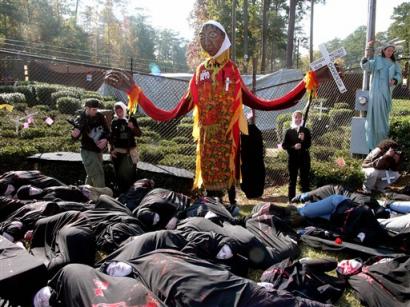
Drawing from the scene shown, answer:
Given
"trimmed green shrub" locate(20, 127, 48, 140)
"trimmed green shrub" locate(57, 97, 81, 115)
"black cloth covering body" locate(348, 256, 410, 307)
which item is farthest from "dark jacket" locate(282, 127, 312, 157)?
"trimmed green shrub" locate(57, 97, 81, 115)

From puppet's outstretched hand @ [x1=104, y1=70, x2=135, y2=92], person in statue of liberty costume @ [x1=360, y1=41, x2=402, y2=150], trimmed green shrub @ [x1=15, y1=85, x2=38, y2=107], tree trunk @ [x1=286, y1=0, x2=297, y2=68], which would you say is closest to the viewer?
puppet's outstretched hand @ [x1=104, y1=70, x2=135, y2=92]

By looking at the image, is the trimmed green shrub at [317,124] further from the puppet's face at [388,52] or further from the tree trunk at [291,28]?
the tree trunk at [291,28]

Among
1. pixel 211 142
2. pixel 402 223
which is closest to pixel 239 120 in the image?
pixel 211 142

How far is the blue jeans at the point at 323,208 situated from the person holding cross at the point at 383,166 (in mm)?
1715

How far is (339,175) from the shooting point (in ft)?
21.3

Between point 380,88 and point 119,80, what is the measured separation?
4.32 meters

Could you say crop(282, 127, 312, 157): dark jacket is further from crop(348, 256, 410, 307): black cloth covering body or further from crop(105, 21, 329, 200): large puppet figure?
crop(348, 256, 410, 307): black cloth covering body

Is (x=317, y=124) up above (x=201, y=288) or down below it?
above

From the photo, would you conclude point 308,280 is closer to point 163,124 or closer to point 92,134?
point 92,134

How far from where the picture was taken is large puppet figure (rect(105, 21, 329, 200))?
15.8 feet

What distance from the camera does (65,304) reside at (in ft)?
8.21

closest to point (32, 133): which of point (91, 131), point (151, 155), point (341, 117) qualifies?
point (151, 155)

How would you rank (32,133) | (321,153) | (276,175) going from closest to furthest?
(276,175) < (321,153) < (32,133)

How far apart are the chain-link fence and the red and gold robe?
4.48 ft
